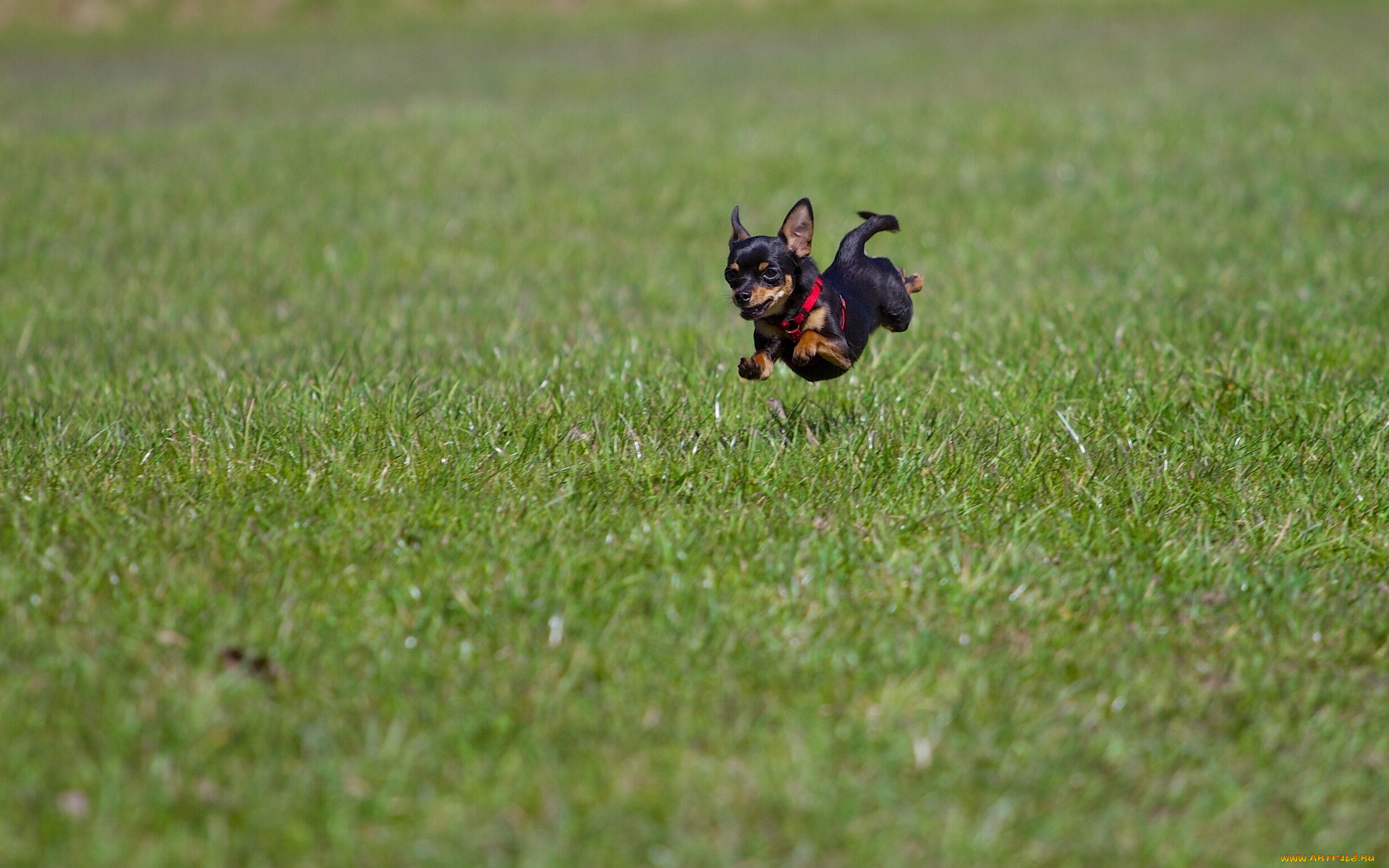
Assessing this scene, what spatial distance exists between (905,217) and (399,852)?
26.3 ft

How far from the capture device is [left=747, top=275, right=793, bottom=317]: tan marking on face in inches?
155

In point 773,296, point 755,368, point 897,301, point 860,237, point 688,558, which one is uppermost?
point 860,237

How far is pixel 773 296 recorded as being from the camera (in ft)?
13.1

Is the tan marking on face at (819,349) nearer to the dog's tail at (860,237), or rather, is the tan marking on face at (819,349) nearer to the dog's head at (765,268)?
the dog's head at (765,268)

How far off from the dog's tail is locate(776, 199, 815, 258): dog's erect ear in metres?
0.47

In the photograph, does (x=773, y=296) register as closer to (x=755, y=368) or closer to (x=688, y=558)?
(x=755, y=368)

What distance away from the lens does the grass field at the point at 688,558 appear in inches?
116

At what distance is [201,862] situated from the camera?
2.73 meters

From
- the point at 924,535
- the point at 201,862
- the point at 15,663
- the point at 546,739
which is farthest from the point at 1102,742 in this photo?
the point at 15,663

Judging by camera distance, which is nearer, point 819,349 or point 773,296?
point 773,296

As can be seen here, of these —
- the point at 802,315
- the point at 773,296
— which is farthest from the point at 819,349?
the point at 773,296

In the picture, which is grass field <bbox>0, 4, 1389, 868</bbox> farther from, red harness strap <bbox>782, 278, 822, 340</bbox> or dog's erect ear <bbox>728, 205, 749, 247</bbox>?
dog's erect ear <bbox>728, 205, 749, 247</bbox>

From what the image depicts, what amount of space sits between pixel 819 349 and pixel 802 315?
12 cm

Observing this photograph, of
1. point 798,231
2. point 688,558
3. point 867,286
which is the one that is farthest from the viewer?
point 867,286
